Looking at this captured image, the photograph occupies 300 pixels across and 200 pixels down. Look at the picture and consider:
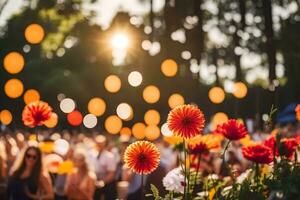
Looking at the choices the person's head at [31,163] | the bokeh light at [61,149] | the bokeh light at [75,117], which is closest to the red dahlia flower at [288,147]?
the person's head at [31,163]

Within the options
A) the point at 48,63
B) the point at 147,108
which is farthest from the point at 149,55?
the point at 48,63

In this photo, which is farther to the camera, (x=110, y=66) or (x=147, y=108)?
(x=110, y=66)

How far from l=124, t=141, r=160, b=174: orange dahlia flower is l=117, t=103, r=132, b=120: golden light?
37.5 meters

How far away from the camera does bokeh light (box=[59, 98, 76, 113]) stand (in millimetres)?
55562

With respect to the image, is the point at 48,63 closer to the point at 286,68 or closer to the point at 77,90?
the point at 77,90

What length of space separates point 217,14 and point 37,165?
29.7 meters

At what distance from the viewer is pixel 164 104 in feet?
115

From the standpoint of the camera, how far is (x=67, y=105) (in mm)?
58500

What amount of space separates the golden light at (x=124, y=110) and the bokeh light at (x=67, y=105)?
23.6 feet

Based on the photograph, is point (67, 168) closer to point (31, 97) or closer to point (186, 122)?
point (186, 122)

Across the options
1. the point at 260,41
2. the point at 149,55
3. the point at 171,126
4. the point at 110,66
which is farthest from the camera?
the point at 110,66

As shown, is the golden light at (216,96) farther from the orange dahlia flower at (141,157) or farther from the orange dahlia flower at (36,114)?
the orange dahlia flower at (141,157)

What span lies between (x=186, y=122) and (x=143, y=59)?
88.4ft

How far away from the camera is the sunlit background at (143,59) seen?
67.5 ft
